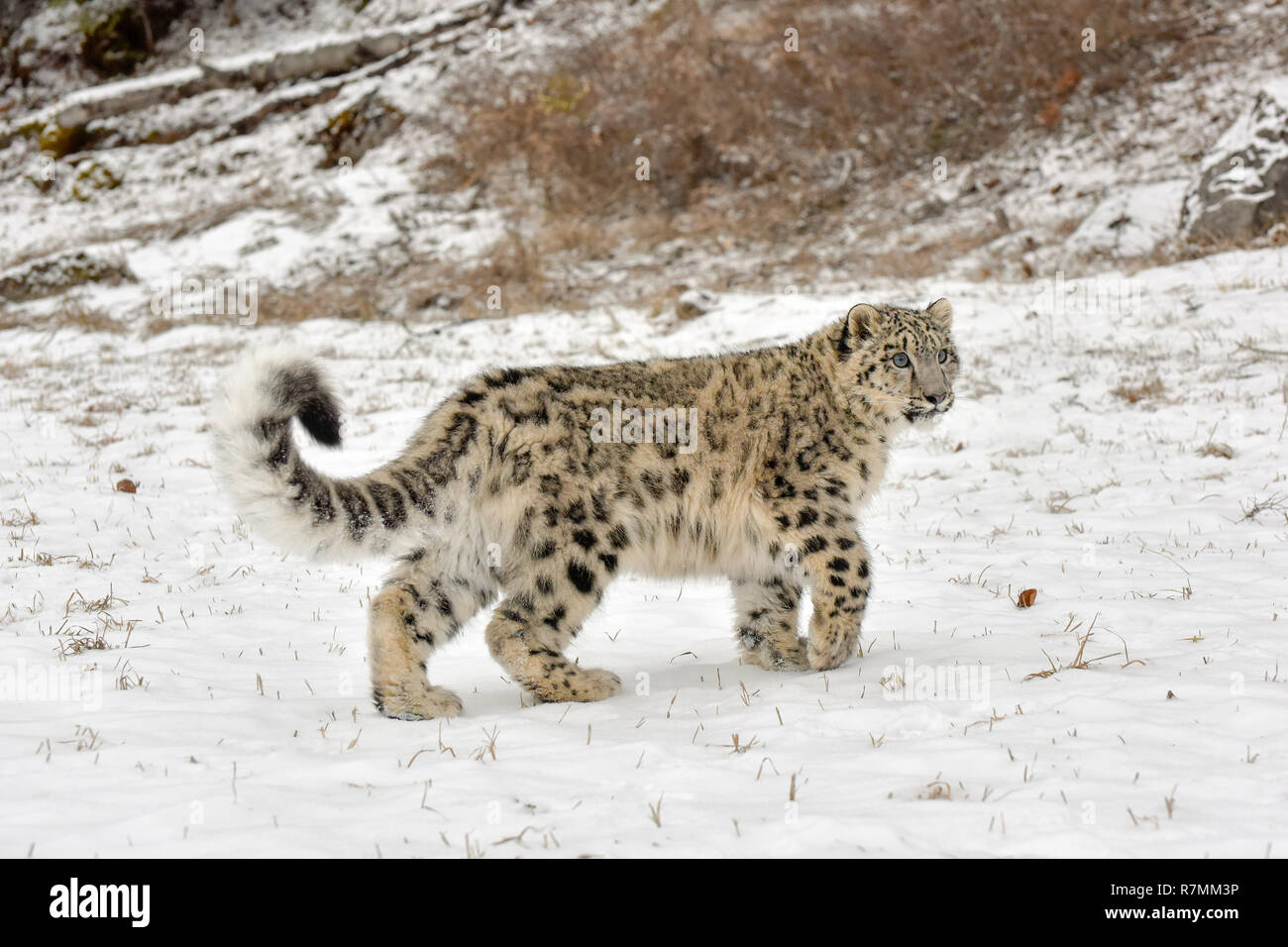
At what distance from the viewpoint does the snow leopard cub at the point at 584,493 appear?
486cm

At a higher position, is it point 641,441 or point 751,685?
point 641,441

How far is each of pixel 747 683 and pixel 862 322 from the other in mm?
2320

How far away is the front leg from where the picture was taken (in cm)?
565

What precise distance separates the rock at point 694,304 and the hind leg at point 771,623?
1171 cm

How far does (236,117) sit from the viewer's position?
30609 millimetres

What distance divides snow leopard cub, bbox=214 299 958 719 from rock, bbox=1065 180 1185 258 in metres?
13.8

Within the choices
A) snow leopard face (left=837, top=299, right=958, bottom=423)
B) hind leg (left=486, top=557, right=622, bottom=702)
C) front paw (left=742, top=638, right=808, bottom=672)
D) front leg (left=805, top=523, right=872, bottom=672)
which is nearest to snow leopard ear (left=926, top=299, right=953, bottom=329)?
snow leopard face (left=837, top=299, right=958, bottom=423)

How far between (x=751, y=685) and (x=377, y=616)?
192 cm

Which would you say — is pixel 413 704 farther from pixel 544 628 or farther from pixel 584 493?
pixel 584 493

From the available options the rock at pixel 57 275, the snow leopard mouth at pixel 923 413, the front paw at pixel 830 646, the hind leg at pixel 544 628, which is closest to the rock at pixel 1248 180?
the snow leopard mouth at pixel 923 413

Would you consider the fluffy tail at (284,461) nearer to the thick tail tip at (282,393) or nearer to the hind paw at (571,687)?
the thick tail tip at (282,393)

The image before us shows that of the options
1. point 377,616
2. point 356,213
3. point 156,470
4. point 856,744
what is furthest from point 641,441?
point 356,213

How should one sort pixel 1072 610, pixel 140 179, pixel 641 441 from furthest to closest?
pixel 140 179 < pixel 1072 610 < pixel 641 441
